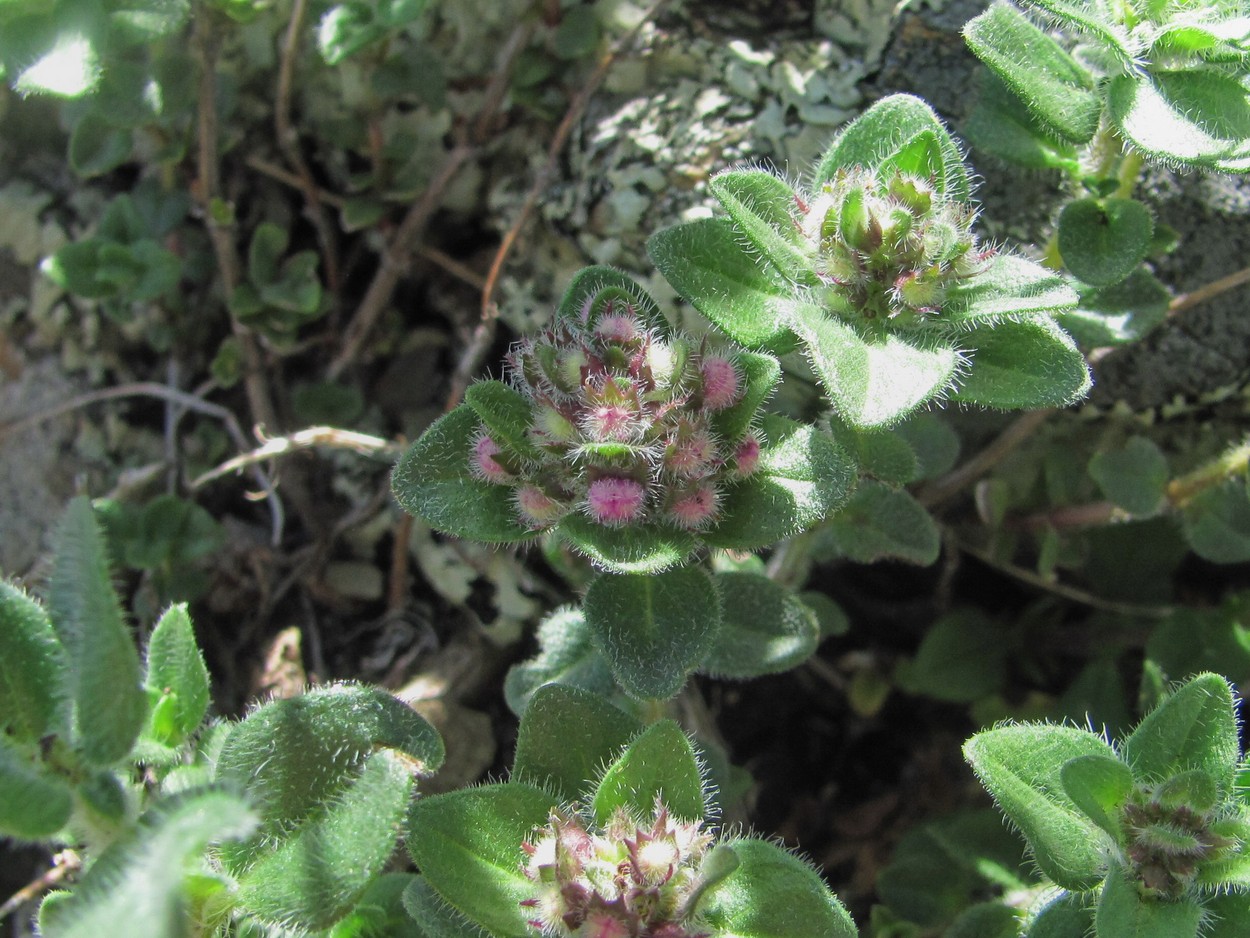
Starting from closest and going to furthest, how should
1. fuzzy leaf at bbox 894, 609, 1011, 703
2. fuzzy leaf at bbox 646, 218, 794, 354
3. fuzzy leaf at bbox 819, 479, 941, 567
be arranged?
fuzzy leaf at bbox 646, 218, 794, 354
fuzzy leaf at bbox 819, 479, 941, 567
fuzzy leaf at bbox 894, 609, 1011, 703

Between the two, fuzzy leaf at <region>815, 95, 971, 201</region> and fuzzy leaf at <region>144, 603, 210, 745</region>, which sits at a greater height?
fuzzy leaf at <region>815, 95, 971, 201</region>

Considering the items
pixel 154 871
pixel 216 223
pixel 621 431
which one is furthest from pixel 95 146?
pixel 154 871

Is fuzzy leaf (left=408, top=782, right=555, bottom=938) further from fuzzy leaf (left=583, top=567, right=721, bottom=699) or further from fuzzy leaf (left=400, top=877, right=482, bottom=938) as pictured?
fuzzy leaf (left=583, top=567, right=721, bottom=699)

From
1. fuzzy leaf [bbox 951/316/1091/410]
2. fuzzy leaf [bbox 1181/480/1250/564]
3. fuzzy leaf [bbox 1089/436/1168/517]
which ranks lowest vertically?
A: fuzzy leaf [bbox 1181/480/1250/564]

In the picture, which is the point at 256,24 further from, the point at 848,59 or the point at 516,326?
the point at 848,59

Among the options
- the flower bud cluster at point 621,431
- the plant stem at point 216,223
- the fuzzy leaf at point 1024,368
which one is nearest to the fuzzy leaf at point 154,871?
the flower bud cluster at point 621,431

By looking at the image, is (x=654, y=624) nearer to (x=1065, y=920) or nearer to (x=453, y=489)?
(x=453, y=489)

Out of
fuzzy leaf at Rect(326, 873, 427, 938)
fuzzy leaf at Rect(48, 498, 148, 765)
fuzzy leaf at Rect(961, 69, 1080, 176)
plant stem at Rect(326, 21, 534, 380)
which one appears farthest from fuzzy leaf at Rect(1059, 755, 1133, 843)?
plant stem at Rect(326, 21, 534, 380)
